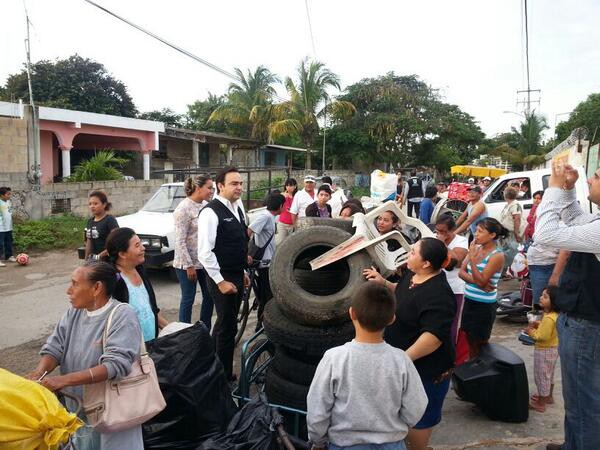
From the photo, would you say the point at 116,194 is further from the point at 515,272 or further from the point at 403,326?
the point at 403,326

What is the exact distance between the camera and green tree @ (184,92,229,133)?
1376 inches

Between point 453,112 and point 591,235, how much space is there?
34800 millimetres

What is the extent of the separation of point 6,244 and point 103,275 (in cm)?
919

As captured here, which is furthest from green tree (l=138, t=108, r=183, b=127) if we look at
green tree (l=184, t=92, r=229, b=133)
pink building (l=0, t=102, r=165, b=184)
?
pink building (l=0, t=102, r=165, b=184)

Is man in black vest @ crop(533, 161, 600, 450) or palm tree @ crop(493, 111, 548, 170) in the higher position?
palm tree @ crop(493, 111, 548, 170)

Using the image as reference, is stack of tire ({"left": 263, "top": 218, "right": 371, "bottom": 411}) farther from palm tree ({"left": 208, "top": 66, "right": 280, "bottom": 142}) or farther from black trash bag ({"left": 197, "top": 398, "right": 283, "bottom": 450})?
palm tree ({"left": 208, "top": 66, "right": 280, "bottom": 142})

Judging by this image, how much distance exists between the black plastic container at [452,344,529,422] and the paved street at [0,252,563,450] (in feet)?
0.35

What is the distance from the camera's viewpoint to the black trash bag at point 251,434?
226 cm

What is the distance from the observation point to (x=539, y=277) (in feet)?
16.5

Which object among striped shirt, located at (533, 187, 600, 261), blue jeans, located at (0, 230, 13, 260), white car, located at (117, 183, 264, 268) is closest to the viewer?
striped shirt, located at (533, 187, 600, 261)

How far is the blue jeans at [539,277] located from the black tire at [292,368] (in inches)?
117

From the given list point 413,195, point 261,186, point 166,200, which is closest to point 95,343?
point 166,200

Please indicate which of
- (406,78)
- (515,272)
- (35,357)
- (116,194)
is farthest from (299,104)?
(35,357)

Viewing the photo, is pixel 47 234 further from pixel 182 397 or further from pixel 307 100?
pixel 307 100
